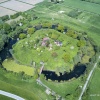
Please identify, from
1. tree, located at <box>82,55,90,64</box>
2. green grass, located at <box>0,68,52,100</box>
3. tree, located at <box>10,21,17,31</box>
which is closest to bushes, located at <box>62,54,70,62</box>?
tree, located at <box>82,55,90,64</box>

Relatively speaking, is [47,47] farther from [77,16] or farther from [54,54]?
[77,16]

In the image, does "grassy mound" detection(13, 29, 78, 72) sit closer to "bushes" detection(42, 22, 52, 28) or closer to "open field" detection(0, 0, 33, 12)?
"bushes" detection(42, 22, 52, 28)

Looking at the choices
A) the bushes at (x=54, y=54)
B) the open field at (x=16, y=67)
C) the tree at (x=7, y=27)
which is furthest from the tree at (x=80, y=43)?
the tree at (x=7, y=27)

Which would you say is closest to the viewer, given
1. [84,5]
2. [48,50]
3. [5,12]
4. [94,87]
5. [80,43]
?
[94,87]

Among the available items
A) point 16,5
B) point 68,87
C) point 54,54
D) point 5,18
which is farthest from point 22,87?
point 16,5

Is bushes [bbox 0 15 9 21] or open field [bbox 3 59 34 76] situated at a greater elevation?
bushes [bbox 0 15 9 21]

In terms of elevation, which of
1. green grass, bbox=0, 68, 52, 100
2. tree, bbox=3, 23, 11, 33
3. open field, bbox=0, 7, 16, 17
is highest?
tree, bbox=3, 23, 11, 33

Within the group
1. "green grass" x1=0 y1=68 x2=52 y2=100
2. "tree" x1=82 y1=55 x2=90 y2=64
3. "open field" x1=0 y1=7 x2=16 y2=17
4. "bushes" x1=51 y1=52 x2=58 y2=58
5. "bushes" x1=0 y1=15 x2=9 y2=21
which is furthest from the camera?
"open field" x1=0 y1=7 x2=16 y2=17

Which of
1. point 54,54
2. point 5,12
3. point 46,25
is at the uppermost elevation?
point 54,54

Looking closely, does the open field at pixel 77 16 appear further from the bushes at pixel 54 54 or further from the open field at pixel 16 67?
the open field at pixel 16 67
